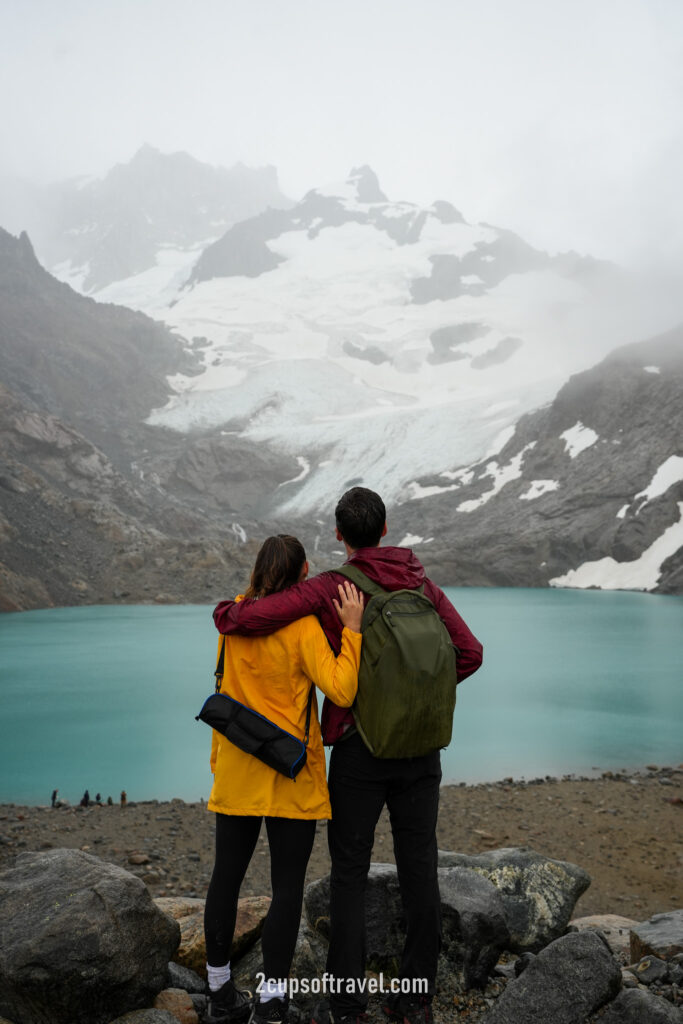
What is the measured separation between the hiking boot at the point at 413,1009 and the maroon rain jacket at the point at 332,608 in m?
1.07

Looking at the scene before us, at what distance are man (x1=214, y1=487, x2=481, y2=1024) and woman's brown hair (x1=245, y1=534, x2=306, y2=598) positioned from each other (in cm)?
11

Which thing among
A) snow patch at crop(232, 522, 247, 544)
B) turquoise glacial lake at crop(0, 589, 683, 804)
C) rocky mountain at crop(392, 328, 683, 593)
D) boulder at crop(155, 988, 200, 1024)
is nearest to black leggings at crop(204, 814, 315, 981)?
boulder at crop(155, 988, 200, 1024)

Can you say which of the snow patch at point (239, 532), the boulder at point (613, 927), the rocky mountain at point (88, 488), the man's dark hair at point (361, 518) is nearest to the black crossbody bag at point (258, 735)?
the man's dark hair at point (361, 518)

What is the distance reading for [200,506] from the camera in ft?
212

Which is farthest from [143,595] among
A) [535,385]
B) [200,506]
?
[535,385]

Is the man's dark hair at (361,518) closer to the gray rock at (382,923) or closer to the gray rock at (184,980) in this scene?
the gray rock at (382,923)

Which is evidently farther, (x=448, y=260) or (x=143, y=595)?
(x=448, y=260)

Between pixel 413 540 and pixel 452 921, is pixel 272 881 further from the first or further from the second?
pixel 413 540

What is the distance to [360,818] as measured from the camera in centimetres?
272

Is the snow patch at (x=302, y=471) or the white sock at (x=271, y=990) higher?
the snow patch at (x=302, y=471)

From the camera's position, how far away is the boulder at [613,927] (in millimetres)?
4475

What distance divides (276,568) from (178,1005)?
6.07 feet

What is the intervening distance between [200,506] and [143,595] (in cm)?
2532

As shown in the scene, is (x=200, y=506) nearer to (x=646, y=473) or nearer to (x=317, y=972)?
(x=646, y=473)
